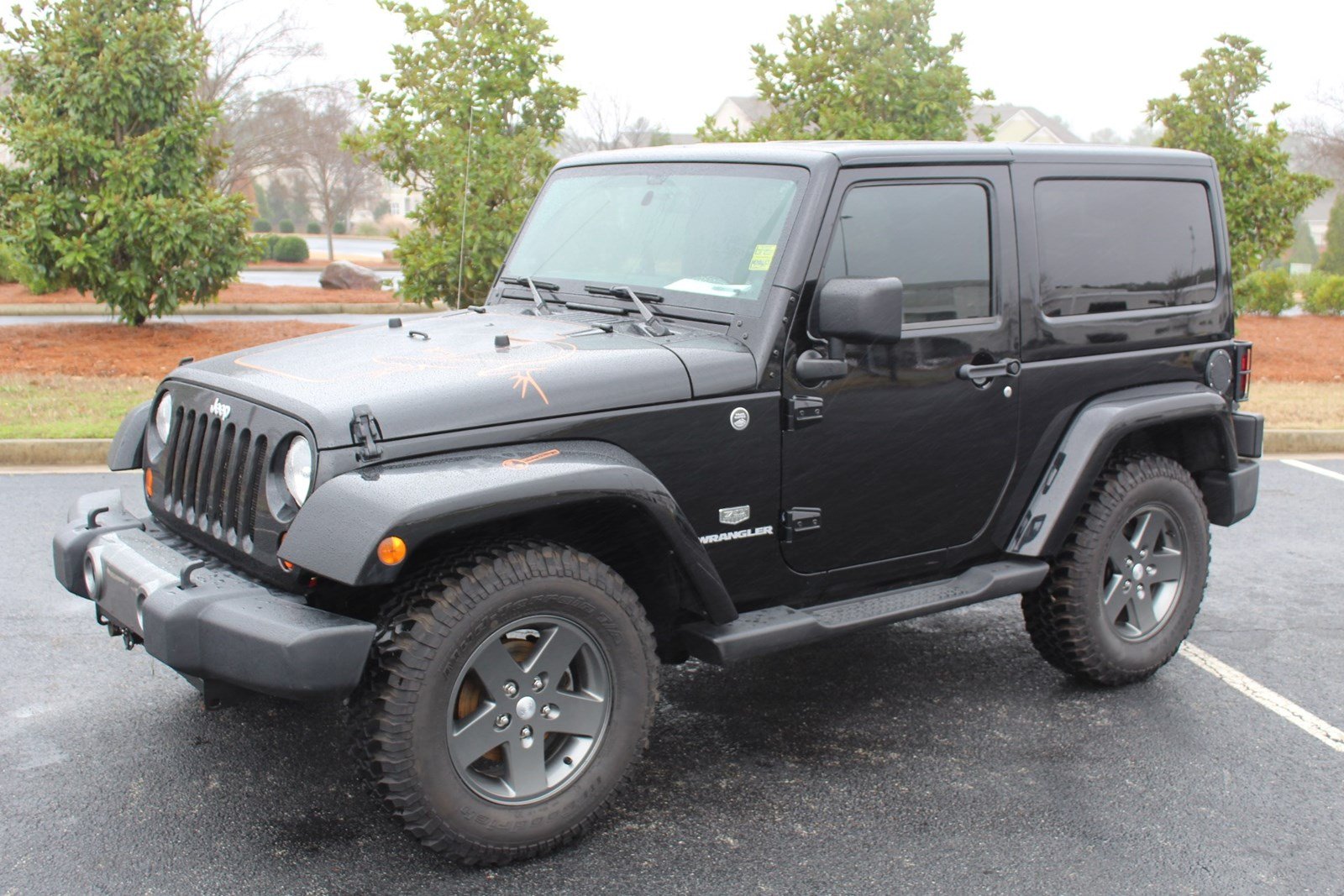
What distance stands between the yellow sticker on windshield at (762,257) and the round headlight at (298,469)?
1.48 meters

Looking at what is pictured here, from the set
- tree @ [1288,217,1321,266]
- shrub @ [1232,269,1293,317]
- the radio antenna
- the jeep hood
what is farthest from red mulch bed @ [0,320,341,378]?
tree @ [1288,217,1321,266]

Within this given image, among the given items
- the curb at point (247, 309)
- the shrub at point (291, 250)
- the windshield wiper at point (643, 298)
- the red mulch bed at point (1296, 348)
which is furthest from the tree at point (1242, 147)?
the shrub at point (291, 250)

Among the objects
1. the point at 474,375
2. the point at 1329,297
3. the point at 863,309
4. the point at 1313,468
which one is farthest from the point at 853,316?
the point at 1329,297

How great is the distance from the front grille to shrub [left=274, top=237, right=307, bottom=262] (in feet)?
123

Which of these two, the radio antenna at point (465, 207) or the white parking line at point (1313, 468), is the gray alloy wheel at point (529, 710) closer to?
the radio antenna at point (465, 207)

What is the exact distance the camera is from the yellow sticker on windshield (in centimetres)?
391

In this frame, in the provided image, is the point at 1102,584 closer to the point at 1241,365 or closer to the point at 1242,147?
the point at 1241,365

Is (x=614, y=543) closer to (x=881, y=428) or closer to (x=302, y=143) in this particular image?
(x=881, y=428)

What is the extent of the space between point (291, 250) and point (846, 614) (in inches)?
1502

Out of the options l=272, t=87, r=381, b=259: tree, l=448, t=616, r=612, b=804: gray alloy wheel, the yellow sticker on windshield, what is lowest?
l=448, t=616, r=612, b=804: gray alloy wheel

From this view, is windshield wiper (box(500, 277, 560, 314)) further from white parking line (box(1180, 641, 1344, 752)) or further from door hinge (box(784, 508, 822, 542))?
white parking line (box(1180, 641, 1344, 752))

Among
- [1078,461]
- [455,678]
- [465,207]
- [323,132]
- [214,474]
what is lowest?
[455,678]

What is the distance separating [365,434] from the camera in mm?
3215

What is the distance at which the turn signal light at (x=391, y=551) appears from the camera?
3021mm
